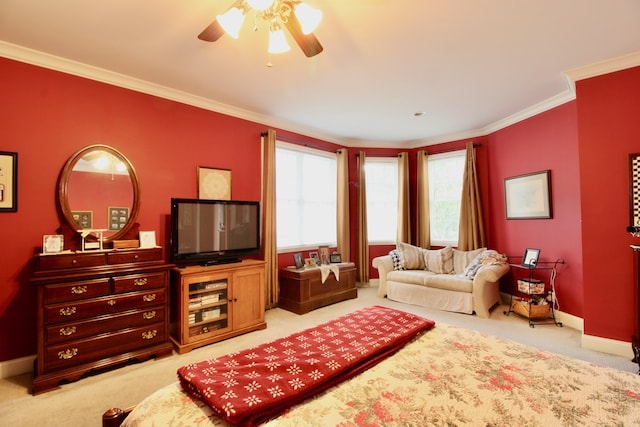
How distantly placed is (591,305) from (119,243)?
4.72 metres

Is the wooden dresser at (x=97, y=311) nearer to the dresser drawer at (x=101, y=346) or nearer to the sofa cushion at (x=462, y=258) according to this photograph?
the dresser drawer at (x=101, y=346)

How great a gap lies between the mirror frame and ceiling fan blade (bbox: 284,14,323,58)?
2324 millimetres

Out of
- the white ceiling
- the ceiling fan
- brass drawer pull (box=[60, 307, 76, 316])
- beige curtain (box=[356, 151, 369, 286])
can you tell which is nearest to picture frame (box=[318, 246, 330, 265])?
beige curtain (box=[356, 151, 369, 286])

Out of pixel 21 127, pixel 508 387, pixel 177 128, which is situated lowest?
pixel 508 387

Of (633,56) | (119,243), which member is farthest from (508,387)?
(633,56)

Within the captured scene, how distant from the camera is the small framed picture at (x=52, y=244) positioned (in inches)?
98.9

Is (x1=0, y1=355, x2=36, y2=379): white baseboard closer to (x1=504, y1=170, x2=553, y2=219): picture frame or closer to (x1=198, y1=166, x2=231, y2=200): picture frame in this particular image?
(x1=198, y1=166, x2=231, y2=200): picture frame

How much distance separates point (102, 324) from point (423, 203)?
196 inches

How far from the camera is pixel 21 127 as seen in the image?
261 cm

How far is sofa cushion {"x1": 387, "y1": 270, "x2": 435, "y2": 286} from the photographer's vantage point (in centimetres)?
443

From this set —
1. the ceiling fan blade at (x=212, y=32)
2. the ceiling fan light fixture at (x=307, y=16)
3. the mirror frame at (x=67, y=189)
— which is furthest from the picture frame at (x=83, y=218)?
the ceiling fan light fixture at (x=307, y=16)

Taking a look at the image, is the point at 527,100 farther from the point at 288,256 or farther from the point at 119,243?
the point at 119,243

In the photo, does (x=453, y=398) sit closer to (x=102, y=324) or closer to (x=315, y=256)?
(x=102, y=324)

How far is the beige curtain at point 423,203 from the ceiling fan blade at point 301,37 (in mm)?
4055
